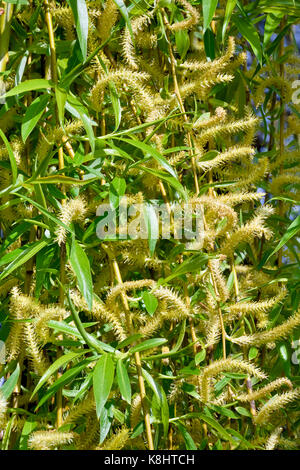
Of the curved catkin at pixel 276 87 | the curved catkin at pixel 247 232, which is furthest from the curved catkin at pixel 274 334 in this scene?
A: the curved catkin at pixel 276 87

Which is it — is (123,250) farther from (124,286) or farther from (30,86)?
(30,86)

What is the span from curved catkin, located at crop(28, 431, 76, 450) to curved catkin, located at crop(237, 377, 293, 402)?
0.23 metres

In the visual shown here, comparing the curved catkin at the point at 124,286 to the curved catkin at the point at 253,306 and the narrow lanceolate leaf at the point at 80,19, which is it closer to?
the curved catkin at the point at 253,306

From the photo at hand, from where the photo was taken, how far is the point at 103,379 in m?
0.63

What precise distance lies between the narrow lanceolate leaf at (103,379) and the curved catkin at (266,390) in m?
0.19

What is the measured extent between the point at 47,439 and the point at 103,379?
0.27ft

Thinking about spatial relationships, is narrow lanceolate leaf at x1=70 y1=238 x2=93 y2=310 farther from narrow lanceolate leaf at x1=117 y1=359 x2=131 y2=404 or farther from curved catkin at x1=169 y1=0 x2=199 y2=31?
curved catkin at x1=169 y1=0 x2=199 y2=31

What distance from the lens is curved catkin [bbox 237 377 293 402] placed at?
27.3 inches

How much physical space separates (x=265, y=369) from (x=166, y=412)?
27 cm

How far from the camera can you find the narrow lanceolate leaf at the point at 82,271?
0.63 meters

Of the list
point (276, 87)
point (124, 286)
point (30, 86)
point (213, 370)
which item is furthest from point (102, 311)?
point (276, 87)

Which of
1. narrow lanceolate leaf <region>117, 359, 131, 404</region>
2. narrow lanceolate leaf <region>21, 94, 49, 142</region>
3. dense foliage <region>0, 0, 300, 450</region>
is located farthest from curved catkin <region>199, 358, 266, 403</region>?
narrow lanceolate leaf <region>21, 94, 49, 142</region>

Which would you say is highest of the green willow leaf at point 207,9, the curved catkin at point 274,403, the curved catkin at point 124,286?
the green willow leaf at point 207,9
